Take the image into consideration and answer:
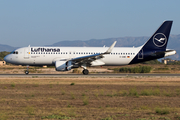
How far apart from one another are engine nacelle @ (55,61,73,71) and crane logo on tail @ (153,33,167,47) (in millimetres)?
13407

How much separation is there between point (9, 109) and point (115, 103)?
5.57 meters

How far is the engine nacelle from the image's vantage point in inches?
1420

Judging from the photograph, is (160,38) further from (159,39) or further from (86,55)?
(86,55)

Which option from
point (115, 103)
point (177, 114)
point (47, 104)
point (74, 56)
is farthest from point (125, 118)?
point (74, 56)

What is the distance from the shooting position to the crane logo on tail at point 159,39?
40750 millimetres

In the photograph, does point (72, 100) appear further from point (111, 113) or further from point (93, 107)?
point (111, 113)

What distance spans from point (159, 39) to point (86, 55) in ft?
36.6

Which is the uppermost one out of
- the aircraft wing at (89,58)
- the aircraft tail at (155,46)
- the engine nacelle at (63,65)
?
the aircraft tail at (155,46)

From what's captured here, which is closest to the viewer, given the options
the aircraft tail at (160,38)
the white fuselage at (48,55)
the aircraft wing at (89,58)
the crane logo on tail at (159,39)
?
the aircraft wing at (89,58)

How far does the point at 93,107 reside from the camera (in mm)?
13742

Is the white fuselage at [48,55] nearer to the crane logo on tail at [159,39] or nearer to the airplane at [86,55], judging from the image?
the airplane at [86,55]

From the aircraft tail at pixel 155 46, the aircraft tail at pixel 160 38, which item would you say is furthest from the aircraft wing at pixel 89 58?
the aircraft tail at pixel 160 38

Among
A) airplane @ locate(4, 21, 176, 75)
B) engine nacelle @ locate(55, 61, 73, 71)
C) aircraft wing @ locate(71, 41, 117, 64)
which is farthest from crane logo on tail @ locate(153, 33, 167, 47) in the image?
engine nacelle @ locate(55, 61, 73, 71)

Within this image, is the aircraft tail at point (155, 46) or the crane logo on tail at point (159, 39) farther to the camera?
the crane logo on tail at point (159, 39)
